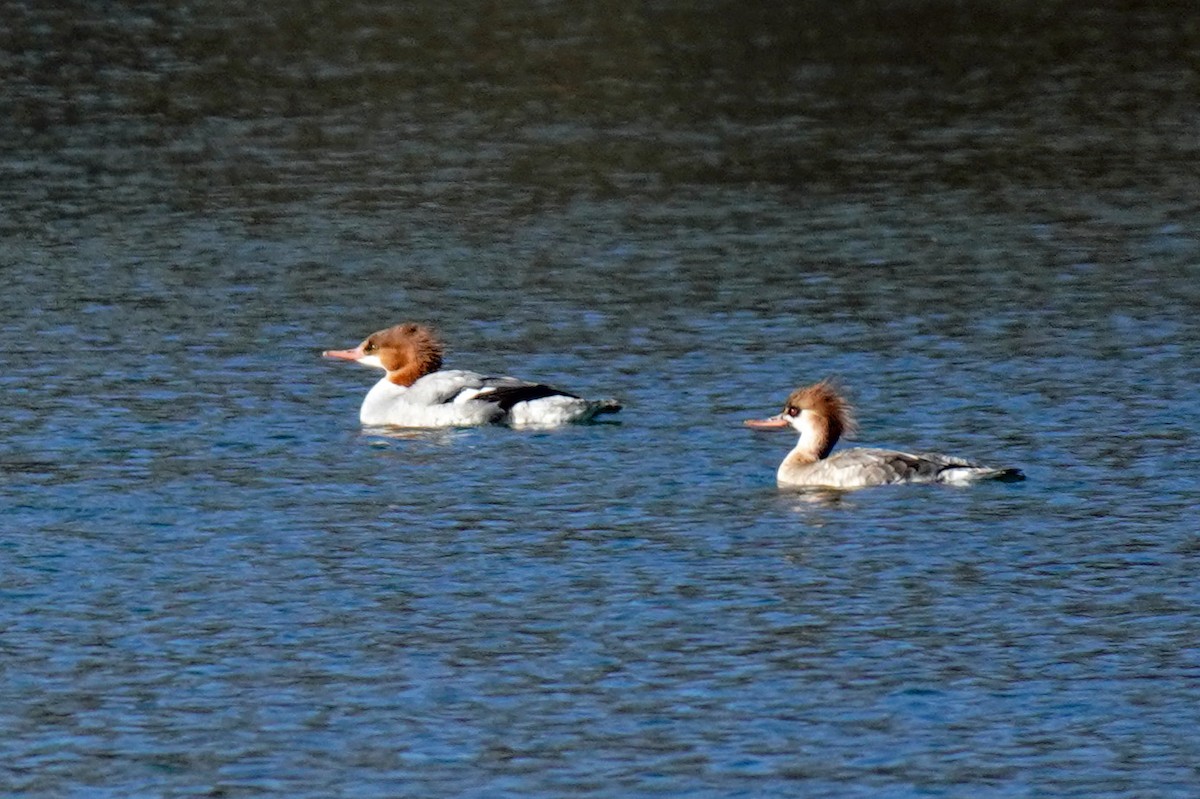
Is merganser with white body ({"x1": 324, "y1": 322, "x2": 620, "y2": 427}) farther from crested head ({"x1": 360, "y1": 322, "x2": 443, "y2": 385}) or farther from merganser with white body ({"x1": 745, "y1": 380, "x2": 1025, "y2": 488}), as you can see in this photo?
merganser with white body ({"x1": 745, "y1": 380, "x2": 1025, "y2": 488})

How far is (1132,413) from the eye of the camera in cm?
2498

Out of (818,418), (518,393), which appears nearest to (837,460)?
(818,418)

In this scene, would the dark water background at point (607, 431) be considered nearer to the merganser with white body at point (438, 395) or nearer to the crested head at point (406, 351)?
the merganser with white body at point (438, 395)

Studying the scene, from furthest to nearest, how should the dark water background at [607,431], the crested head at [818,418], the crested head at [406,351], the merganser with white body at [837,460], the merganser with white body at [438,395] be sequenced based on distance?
the crested head at [406,351], the merganser with white body at [438,395], the crested head at [818,418], the merganser with white body at [837,460], the dark water background at [607,431]

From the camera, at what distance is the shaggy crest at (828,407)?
23578mm

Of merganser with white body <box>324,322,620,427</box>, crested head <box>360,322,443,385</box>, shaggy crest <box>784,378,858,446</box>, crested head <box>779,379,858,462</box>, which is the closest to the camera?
crested head <box>779,379,858,462</box>

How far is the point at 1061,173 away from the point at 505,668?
25.2 metres

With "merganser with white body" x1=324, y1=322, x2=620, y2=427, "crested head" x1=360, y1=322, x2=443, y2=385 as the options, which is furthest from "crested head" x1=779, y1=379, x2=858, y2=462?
"crested head" x1=360, y1=322, x2=443, y2=385

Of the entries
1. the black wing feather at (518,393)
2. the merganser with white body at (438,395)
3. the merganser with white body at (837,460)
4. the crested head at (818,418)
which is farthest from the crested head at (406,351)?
the crested head at (818,418)

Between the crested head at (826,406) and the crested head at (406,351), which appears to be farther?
the crested head at (406,351)

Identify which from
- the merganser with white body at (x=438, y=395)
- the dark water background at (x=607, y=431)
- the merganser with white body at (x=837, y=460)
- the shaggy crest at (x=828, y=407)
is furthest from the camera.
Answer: the merganser with white body at (x=438, y=395)

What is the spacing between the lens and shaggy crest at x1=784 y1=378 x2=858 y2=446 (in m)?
23.6

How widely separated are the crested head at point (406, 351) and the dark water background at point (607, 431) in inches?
31.6

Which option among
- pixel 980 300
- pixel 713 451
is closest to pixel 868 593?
pixel 713 451
